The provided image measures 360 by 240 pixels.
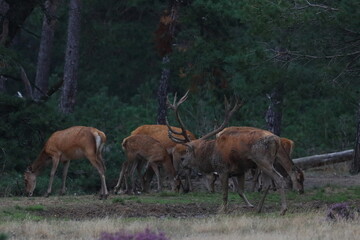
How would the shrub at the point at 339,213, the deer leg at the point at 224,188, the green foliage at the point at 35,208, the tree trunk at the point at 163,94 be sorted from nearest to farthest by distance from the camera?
the shrub at the point at 339,213 → the green foliage at the point at 35,208 → the deer leg at the point at 224,188 → the tree trunk at the point at 163,94

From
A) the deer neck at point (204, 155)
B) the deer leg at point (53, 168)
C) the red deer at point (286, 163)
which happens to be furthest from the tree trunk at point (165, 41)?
the deer neck at point (204, 155)

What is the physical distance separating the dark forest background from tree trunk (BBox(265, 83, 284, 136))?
1.5 inches

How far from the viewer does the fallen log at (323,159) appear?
24.5m

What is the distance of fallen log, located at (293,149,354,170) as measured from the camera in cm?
2447

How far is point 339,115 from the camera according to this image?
28.6 meters

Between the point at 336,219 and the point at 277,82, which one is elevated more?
the point at 277,82

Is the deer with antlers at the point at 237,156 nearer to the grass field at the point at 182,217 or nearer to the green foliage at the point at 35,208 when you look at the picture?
the grass field at the point at 182,217

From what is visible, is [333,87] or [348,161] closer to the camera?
[333,87]

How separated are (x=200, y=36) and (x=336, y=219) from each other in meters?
10.6

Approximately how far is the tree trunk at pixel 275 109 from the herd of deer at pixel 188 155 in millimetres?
2429

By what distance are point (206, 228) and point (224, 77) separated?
36.1 ft

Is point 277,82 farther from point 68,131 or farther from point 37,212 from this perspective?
point 37,212

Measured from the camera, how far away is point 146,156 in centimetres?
2055

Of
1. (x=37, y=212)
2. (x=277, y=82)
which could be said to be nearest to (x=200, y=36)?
(x=277, y=82)
